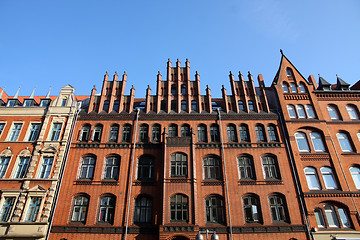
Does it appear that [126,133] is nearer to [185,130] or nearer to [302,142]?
[185,130]

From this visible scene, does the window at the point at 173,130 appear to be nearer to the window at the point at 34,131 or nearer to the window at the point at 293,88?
the window at the point at 34,131

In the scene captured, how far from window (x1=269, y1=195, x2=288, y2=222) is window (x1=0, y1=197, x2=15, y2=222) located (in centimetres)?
2312

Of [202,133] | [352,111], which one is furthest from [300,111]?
[202,133]

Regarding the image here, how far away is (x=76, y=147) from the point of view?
23.1 meters

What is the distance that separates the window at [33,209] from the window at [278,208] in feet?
67.7

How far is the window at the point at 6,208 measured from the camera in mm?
19797

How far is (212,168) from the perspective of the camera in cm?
2206

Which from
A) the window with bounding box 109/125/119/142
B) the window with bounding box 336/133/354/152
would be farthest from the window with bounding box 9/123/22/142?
the window with bounding box 336/133/354/152

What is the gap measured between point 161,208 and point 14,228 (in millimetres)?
12283

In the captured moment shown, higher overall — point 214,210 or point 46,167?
point 46,167

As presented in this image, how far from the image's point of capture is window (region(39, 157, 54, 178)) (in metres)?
21.6

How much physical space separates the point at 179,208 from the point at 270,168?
9.70 meters

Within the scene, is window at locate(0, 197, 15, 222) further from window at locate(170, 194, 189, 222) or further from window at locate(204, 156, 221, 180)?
window at locate(204, 156, 221, 180)

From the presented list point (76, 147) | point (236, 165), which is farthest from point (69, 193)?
point (236, 165)
